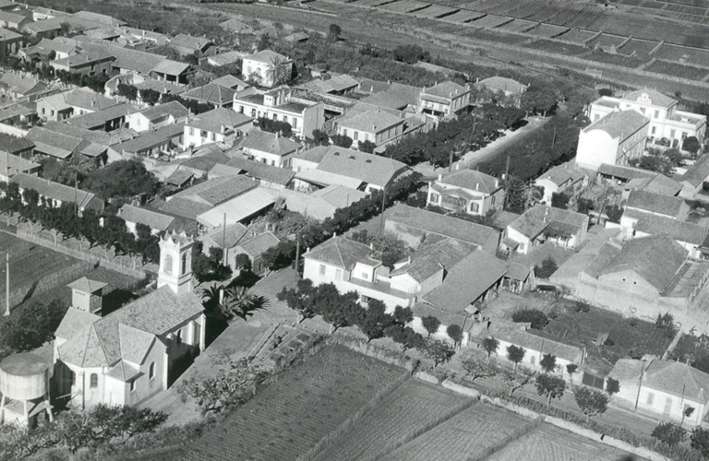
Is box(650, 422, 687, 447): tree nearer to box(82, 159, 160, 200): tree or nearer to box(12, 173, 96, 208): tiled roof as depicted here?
box(12, 173, 96, 208): tiled roof

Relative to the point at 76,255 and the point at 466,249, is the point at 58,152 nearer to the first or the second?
the point at 76,255

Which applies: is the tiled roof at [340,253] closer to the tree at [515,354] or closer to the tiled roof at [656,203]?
the tree at [515,354]

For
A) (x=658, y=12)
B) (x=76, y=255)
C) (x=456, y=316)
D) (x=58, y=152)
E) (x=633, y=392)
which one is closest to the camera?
(x=633, y=392)

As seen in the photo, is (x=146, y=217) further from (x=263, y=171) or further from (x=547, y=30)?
(x=547, y=30)

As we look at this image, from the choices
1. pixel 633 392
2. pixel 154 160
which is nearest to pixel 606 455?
pixel 633 392

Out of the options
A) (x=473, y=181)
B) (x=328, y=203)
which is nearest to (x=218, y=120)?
(x=328, y=203)

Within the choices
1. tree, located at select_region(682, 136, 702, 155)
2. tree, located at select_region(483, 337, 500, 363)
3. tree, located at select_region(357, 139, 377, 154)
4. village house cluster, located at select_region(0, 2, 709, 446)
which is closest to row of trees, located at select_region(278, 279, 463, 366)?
village house cluster, located at select_region(0, 2, 709, 446)

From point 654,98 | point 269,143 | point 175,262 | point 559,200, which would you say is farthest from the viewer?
point 654,98
